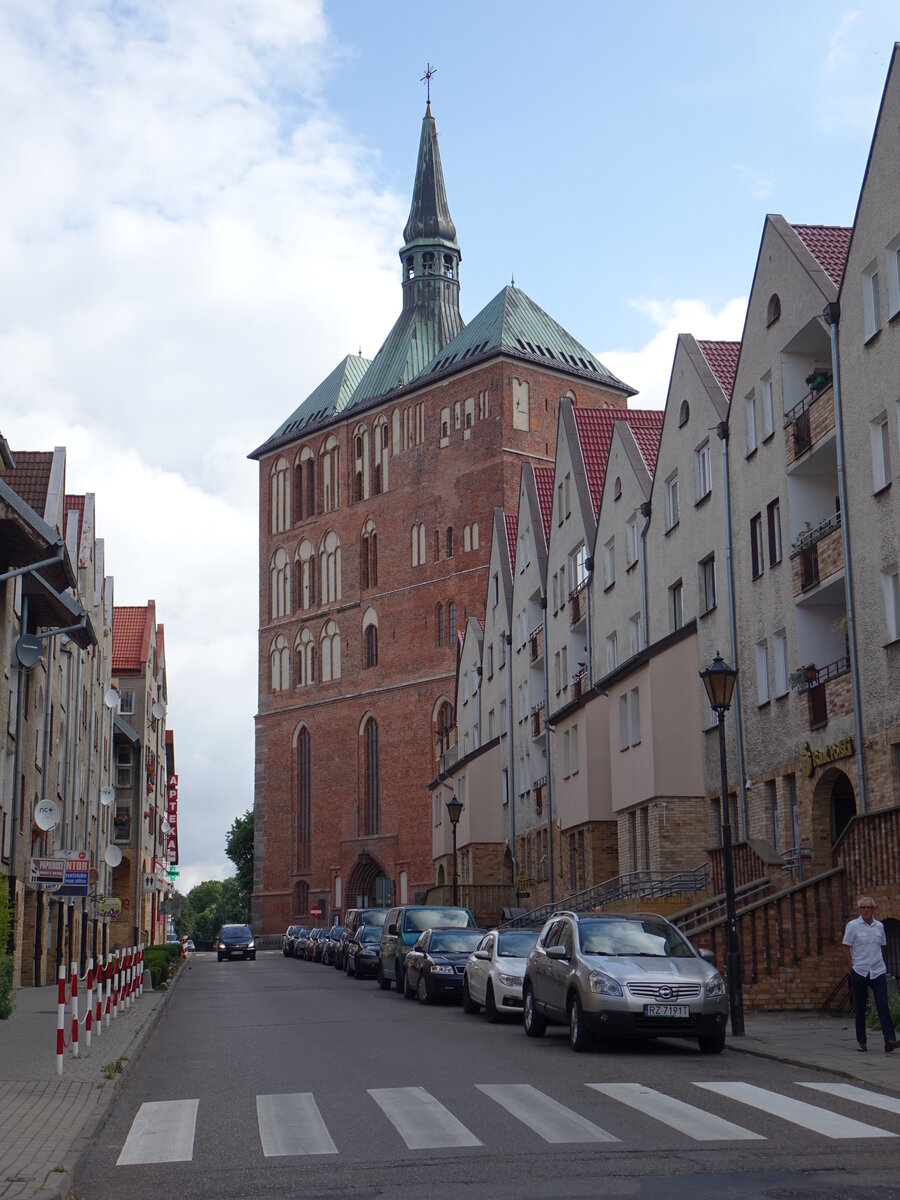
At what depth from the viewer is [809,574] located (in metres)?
25.3

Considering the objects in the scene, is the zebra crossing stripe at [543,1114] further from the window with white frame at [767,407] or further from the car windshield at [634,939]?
the window with white frame at [767,407]

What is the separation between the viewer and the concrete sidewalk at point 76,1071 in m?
8.83

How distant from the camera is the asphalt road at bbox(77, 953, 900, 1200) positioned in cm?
827

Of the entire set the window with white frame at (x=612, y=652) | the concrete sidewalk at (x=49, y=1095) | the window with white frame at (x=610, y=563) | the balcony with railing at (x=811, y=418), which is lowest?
the concrete sidewalk at (x=49, y=1095)

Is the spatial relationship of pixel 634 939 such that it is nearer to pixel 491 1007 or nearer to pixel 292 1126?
pixel 491 1007

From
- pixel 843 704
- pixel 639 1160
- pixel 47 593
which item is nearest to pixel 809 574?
pixel 843 704

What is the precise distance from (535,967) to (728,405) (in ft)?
50.2

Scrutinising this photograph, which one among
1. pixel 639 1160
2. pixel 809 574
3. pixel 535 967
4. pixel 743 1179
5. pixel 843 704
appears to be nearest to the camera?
pixel 743 1179

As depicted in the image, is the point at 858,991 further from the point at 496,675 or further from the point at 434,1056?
the point at 496,675

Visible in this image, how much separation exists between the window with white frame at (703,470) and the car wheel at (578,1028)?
647 inches

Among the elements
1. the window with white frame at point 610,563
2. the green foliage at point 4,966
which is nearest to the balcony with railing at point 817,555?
the window with white frame at point 610,563

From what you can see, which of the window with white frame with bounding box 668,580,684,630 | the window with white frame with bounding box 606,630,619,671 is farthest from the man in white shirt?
the window with white frame with bounding box 606,630,619,671

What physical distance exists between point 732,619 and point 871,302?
763 centimetres

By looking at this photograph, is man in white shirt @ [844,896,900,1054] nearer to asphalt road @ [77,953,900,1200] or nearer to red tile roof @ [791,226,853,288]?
asphalt road @ [77,953,900,1200]
